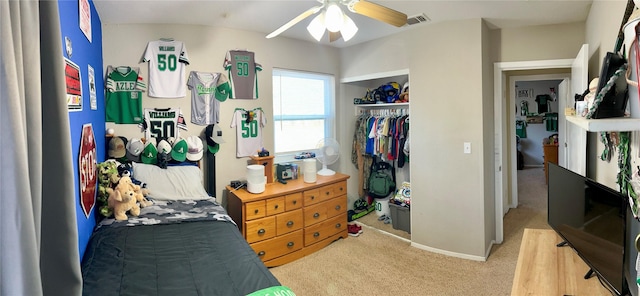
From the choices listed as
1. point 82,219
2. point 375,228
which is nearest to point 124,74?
point 82,219

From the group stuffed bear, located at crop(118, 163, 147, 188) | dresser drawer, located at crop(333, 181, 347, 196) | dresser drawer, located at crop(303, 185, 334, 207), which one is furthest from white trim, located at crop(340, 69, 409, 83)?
stuffed bear, located at crop(118, 163, 147, 188)

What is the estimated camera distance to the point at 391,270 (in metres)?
2.95

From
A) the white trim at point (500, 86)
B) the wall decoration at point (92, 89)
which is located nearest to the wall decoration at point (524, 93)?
the white trim at point (500, 86)

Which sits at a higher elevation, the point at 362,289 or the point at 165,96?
the point at 165,96

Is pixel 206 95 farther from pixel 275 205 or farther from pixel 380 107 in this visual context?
pixel 380 107

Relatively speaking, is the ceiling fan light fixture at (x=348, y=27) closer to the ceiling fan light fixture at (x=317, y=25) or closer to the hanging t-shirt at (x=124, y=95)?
the ceiling fan light fixture at (x=317, y=25)

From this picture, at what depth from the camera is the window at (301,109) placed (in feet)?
12.8

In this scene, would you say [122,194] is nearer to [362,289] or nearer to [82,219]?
[82,219]

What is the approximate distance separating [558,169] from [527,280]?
1.96 feet

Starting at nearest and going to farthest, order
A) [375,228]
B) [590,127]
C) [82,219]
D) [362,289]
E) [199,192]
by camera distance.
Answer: [590,127]
[82,219]
[362,289]
[199,192]
[375,228]

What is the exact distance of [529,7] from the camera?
277 centimetres

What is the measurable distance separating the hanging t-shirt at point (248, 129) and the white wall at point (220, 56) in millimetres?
55

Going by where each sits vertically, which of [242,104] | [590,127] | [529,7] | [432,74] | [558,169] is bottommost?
[558,169]

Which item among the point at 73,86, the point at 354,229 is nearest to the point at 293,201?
the point at 354,229
